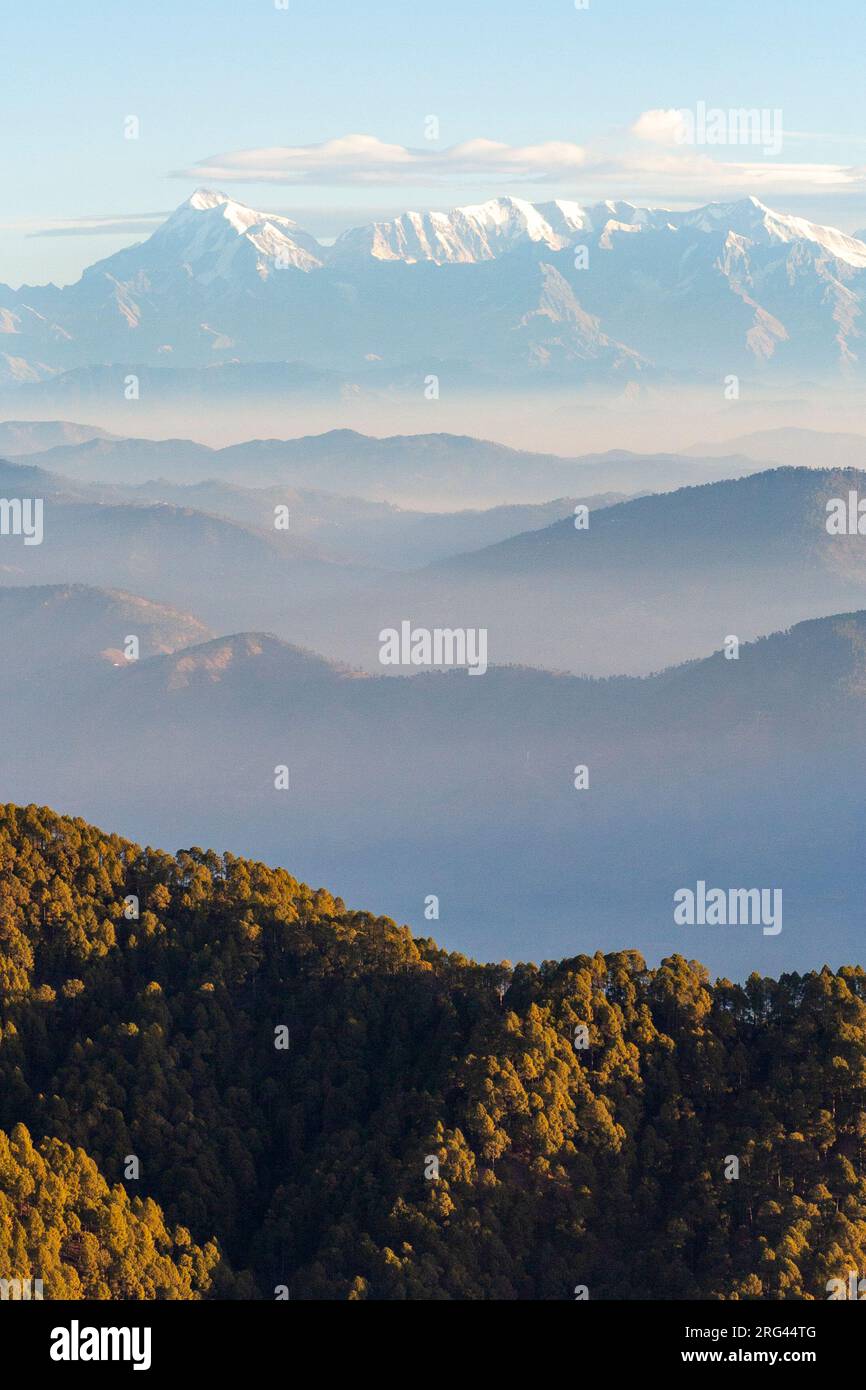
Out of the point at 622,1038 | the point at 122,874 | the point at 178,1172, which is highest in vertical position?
the point at 122,874

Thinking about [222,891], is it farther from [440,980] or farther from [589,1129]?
[589,1129]

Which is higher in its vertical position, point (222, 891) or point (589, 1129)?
point (222, 891)

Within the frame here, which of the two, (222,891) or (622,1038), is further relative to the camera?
(222,891)

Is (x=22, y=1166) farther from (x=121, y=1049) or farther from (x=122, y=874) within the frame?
(x=122, y=874)
